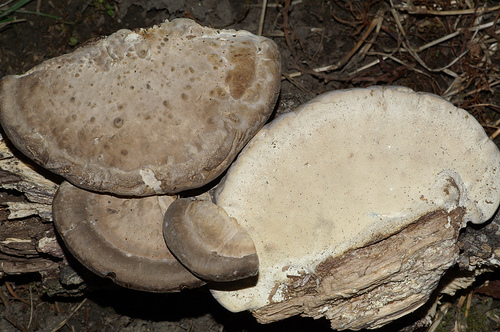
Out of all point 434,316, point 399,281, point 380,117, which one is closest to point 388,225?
point 399,281

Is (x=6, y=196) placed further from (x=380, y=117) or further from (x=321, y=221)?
(x=380, y=117)

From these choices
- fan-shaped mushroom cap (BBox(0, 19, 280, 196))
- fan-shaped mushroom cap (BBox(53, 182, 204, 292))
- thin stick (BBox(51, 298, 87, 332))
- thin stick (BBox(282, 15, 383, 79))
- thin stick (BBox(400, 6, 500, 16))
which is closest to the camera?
fan-shaped mushroom cap (BBox(0, 19, 280, 196))

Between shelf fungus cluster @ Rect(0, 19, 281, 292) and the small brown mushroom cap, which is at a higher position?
shelf fungus cluster @ Rect(0, 19, 281, 292)

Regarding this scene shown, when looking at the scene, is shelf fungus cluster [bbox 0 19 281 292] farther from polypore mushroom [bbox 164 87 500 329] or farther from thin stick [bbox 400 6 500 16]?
thin stick [bbox 400 6 500 16]

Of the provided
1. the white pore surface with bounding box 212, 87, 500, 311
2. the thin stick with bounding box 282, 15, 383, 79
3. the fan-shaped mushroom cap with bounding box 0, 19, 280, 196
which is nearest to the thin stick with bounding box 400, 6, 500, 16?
the thin stick with bounding box 282, 15, 383, 79

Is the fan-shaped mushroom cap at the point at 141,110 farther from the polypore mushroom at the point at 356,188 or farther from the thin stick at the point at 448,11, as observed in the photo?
the thin stick at the point at 448,11

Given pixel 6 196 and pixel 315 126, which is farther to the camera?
pixel 6 196
